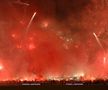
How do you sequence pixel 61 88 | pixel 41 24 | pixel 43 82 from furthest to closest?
pixel 41 24
pixel 43 82
pixel 61 88

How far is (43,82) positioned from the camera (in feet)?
222

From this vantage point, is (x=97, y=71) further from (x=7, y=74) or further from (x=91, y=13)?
(x=7, y=74)

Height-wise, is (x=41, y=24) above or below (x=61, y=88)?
above

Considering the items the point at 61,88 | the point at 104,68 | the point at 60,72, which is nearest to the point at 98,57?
the point at 104,68

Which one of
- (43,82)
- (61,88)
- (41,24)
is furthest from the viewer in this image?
(41,24)

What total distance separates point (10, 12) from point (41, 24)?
5.12m

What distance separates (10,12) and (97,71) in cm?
1625

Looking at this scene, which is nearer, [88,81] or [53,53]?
[88,81]

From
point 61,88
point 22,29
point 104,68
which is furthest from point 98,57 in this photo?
point 61,88

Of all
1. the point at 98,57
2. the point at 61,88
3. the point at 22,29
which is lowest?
the point at 61,88

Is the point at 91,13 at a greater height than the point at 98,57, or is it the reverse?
the point at 91,13

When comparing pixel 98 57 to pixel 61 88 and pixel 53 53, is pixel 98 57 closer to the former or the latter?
pixel 53 53

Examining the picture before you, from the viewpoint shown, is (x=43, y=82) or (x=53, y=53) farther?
(x=53, y=53)

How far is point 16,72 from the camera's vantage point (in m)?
71.5
